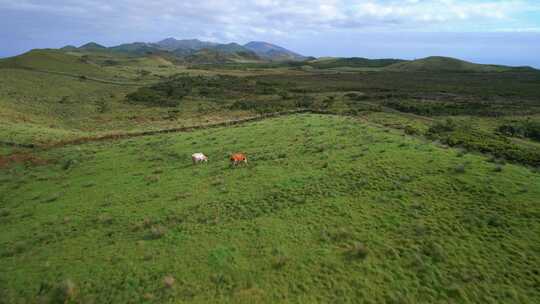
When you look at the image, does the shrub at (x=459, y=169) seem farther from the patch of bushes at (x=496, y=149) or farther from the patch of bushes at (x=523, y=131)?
the patch of bushes at (x=523, y=131)

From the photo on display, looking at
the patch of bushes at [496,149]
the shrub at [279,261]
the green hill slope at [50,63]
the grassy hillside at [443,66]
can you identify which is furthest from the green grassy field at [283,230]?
the grassy hillside at [443,66]

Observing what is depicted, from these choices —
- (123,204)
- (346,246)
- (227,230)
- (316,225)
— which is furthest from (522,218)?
(123,204)

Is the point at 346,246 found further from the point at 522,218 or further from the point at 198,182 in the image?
the point at 198,182

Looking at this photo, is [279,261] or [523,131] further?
[523,131]

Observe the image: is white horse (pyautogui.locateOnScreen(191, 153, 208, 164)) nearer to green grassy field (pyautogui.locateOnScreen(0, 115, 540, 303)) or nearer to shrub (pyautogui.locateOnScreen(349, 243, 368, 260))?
green grassy field (pyautogui.locateOnScreen(0, 115, 540, 303))

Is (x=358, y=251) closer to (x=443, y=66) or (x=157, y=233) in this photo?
(x=157, y=233)

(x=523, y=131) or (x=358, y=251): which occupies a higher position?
(x=523, y=131)

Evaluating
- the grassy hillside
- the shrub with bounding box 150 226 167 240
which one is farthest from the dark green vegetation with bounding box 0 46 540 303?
the grassy hillside

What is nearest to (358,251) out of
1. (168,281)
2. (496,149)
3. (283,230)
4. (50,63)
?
(283,230)

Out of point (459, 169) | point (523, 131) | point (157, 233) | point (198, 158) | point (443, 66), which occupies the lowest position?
point (157, 233)
